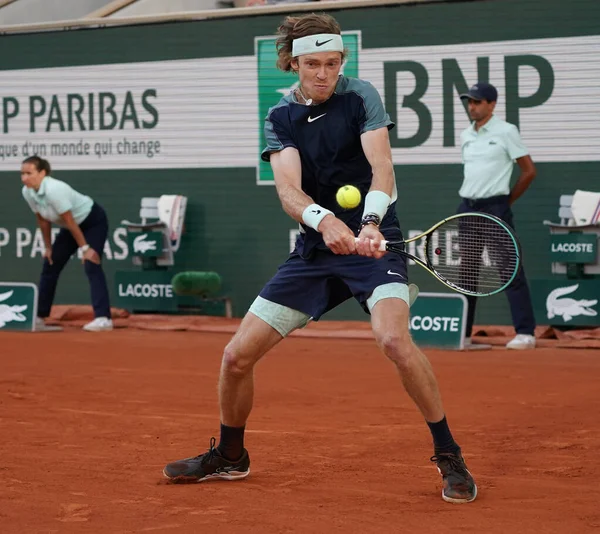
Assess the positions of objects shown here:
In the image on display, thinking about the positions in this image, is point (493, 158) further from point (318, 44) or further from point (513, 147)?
point (318, 44)

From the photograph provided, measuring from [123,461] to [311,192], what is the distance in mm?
1641

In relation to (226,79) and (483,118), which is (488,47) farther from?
(226,79)

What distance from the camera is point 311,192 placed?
16.7ft

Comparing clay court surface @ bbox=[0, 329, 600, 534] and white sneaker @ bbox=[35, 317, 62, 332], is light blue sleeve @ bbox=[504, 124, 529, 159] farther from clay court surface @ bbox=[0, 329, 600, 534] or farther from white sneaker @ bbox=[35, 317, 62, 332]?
white sneaker @ bbox=[35, 317, 62, 332]

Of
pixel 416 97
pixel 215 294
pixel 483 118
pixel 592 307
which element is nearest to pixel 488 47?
pixel 416 97

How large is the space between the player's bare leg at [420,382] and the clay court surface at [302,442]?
9 cm

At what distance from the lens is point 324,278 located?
5.02 m

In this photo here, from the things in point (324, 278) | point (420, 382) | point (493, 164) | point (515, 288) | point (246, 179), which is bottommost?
point (515, 288)

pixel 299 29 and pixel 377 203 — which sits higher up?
pixel 299 29

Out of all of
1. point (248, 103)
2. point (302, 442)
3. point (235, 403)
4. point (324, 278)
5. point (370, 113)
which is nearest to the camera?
point (370, 113)

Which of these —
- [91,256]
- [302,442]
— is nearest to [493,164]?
[91,256]

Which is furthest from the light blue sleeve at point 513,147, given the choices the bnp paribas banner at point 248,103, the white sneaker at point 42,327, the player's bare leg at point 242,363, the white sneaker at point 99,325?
the player's bare leg at point 242,363

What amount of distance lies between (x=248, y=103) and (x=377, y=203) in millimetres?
8030

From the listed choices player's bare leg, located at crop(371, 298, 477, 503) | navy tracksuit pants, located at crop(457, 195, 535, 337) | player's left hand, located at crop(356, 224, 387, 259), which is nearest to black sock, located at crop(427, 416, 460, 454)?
player's bare leg, located at crop(371, 298, 477, 503)
